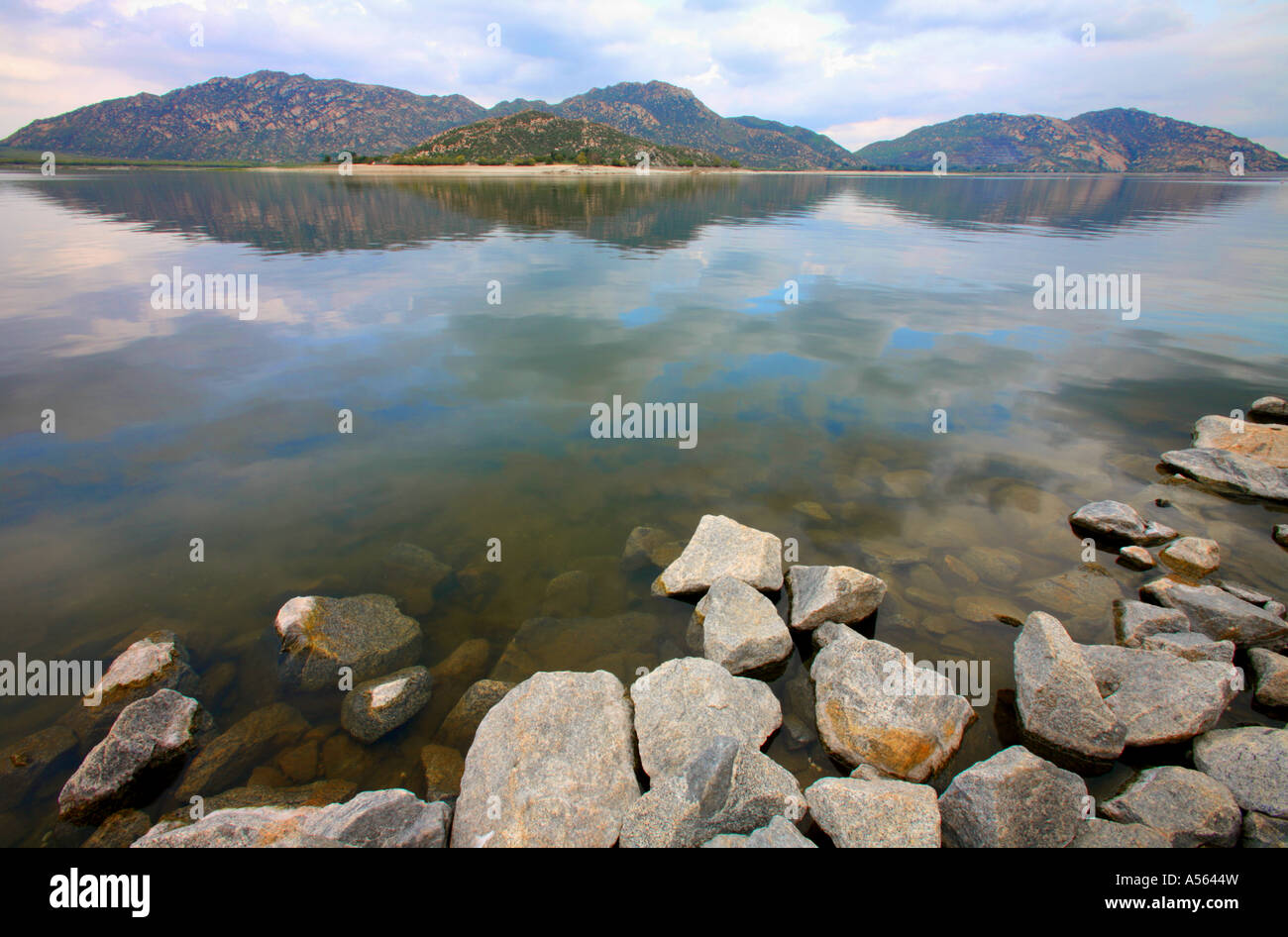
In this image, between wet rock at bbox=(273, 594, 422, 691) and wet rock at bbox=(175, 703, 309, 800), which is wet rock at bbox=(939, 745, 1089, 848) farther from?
wet rock at bbox=(175, 703, 309, 800)

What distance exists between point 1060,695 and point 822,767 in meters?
3.24

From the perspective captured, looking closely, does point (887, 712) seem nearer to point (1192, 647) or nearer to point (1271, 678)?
point (1192, 647)

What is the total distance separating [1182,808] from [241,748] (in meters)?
11.1

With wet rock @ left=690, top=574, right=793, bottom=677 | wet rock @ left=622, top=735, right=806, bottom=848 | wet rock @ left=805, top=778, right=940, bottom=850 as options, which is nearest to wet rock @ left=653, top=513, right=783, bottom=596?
wet rock @ left=690, top=574, right=793, bottom=677

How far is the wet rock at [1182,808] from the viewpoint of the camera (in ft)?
18.1

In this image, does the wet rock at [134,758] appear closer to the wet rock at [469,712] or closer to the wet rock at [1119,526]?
the wet rock at [469,712]

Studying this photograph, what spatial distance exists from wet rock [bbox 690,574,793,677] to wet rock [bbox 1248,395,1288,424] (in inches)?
724

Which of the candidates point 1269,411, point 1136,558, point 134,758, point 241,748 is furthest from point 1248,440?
point 134,758

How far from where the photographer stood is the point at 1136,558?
990 cm

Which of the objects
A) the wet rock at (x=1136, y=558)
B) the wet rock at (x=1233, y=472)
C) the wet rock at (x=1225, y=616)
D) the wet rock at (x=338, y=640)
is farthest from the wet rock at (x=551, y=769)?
the wet rock at (x=1233, y=472)

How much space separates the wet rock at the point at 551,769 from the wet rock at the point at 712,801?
494mm

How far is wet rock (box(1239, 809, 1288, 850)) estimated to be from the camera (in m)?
5.49

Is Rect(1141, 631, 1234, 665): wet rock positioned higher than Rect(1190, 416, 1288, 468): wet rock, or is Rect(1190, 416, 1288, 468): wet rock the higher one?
Rect(1190, 416, 1288, 468): wet rock

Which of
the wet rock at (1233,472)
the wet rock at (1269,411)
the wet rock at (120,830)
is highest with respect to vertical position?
the wet rock at (1269,411)
